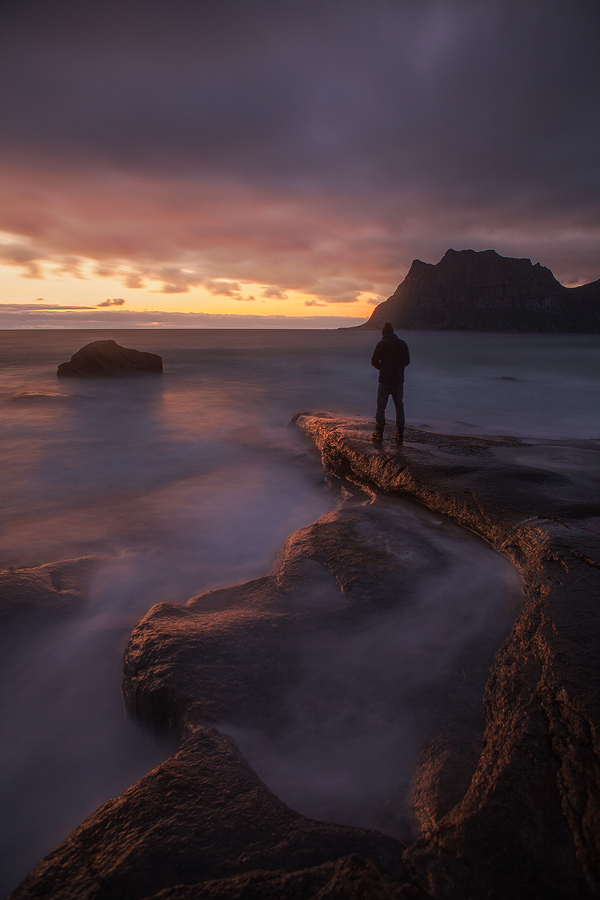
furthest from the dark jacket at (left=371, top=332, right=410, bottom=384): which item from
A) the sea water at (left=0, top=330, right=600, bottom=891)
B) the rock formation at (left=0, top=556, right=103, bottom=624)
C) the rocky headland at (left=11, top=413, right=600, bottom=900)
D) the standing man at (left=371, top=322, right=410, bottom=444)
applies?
the rock formation at (left=0, top=556, right=103, bottom=624)

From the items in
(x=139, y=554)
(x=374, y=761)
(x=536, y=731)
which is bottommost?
(x=139, y=554)

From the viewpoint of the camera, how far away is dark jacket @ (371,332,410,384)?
6.89m

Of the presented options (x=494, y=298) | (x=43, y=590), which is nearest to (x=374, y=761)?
(x=43, y=590)

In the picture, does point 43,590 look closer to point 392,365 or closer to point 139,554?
point 139,554

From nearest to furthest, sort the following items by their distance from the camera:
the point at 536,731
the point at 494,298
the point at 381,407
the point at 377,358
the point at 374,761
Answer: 1. the point at 536,731
2. the point at 374,761
3. the point at 377,358
4. the point at 381,407
5. the point at 494,298

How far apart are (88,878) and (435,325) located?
16156 cm

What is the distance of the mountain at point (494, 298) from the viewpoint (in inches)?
5477

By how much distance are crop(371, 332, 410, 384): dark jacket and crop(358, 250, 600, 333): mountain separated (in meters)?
154

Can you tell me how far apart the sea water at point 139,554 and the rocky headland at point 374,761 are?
232 millimetres

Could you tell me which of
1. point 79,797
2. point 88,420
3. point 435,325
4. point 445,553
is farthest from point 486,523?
point 435,325

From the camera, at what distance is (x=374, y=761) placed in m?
2.08

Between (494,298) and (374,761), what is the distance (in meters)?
169

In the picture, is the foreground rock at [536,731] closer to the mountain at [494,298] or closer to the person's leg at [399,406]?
the person's leg at [399,406]

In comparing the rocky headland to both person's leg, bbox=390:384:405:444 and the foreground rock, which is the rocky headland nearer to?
the foreground rock
